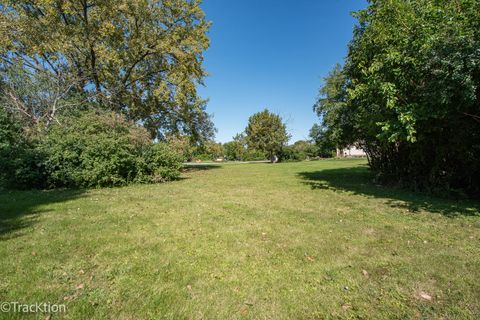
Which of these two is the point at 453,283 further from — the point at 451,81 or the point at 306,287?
the point at 451,81

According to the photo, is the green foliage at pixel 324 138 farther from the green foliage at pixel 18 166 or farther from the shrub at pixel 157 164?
the green foliage at pixel 18 166

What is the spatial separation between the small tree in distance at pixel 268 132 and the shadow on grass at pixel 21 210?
105 feet

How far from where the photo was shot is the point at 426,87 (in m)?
6.55

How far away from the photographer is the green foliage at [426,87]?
5.70 metres

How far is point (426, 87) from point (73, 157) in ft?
41.5

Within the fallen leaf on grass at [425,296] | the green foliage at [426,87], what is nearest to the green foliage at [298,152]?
the green foliage at [426,87]

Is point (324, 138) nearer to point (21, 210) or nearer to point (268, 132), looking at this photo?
point (21, 210)

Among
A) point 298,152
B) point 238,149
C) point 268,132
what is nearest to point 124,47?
point 268,132

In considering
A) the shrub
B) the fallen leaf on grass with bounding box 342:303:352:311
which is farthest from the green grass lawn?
the shrub

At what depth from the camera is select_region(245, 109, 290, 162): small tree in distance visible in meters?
38.6

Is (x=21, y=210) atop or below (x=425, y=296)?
atop

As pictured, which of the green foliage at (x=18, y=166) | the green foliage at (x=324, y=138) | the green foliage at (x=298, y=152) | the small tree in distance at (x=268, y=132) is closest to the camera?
the green foliage at (x=18, y=166)

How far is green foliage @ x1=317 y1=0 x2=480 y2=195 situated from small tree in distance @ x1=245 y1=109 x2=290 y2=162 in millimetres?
28505

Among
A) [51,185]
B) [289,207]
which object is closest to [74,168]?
[51,185]
